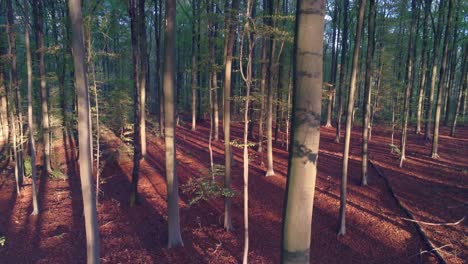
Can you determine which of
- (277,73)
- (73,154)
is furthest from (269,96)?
(73,154)

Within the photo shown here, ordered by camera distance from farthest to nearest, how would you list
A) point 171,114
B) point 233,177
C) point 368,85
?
point 233,177 < point 368,85 < point 171,114

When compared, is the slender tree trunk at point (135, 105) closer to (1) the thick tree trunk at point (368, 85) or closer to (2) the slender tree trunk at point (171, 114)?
(2) the slender tree trunk at point (171, 114)

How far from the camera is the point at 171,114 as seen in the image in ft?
30.8

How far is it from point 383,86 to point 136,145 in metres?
14.4

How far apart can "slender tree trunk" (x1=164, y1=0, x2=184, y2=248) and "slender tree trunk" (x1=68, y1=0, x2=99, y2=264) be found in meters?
2.47

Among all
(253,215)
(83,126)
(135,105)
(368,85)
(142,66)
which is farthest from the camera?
(142,66)

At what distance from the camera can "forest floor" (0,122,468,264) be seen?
9680mm

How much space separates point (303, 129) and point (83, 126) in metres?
6.02

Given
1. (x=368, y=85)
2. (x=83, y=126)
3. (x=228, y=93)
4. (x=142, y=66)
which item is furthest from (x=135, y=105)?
(x=368, y=85)

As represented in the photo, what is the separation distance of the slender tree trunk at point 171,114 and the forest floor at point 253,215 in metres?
0.79

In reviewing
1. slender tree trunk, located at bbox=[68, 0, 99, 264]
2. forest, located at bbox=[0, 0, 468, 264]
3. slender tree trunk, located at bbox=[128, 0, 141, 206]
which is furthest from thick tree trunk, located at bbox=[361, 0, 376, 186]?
slender tree trunk, located at bbox=[68, 0, 99, 264]

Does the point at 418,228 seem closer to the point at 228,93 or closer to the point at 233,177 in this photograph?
the point at 228,93

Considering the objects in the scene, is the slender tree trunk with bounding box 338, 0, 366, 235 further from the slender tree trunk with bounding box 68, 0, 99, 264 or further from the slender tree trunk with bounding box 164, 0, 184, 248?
the slender tree trunk with bounding box 68, 0, 99, 264

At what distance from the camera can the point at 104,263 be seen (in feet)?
31.0
